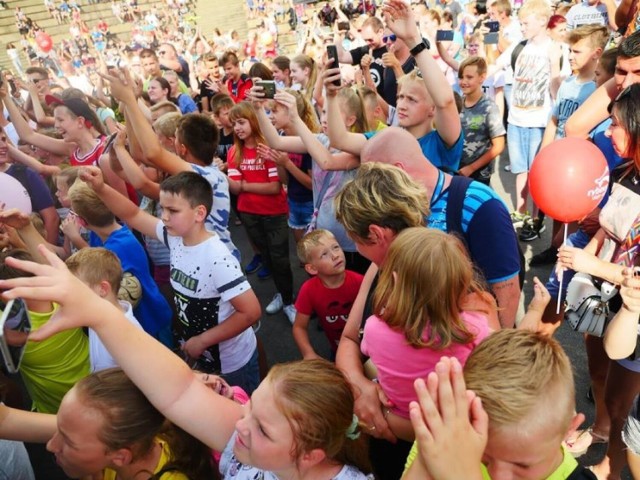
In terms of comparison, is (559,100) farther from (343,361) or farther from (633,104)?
(343,361)

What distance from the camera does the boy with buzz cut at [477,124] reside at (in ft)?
14.1

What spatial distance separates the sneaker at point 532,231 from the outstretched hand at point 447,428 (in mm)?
4181

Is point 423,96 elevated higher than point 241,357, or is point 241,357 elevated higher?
point 423,96

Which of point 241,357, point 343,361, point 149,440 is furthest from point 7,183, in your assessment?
point 343,361

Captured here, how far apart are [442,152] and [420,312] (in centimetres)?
163

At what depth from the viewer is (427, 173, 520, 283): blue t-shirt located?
2004mm

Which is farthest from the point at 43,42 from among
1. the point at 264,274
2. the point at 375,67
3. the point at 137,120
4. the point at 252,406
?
the point at 252,406

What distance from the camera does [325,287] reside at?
9.57 ft

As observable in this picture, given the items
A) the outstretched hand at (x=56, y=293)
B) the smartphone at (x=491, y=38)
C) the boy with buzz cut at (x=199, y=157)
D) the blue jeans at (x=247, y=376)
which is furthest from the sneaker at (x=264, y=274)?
the smartphone at (x=491, y=38)

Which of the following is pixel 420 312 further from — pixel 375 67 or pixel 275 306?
pixel 375 67

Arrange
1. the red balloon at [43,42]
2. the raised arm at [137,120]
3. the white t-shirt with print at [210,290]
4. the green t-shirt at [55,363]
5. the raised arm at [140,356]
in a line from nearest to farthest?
1. the raised arm at [140,356]
2. the green t-shirt at [55,363]
3. the white t-shirt with print at [210,290]
4. the raised arm at [137,120]
5. the red balloon at [43,42]

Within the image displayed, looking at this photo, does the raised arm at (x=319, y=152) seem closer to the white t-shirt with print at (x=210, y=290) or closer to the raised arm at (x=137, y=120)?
the raised arm at (x=137, y=120)

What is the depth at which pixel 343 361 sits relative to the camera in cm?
200

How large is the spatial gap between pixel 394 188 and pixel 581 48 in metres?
3.23
